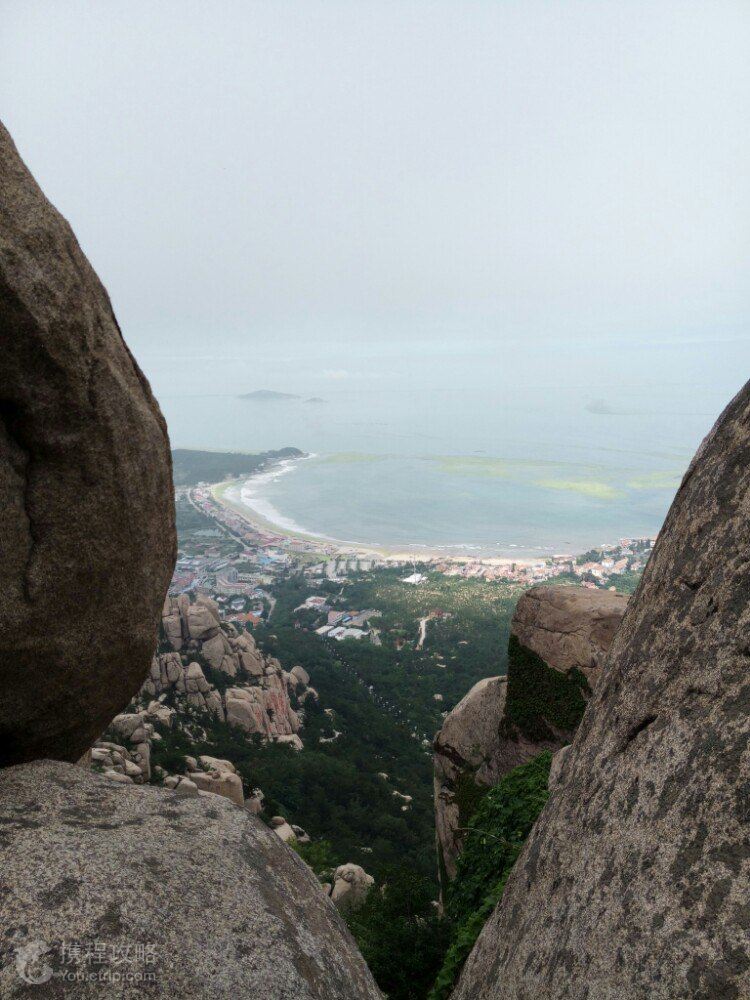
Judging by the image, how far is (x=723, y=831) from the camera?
8.91 feet

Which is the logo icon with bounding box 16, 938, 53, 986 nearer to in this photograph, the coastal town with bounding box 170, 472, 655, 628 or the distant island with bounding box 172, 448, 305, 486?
the coastal town with bounding box 170, 472, 655, 628

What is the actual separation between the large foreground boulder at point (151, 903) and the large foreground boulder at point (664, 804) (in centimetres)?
141

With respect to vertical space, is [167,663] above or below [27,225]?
below

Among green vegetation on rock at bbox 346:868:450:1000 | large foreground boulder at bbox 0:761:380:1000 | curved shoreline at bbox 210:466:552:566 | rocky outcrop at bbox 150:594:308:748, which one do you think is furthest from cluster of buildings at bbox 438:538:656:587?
large foreground boulder at bbox 0:761:380:1000

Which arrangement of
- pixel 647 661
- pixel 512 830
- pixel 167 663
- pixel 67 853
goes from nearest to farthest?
pixel 647 661 → pixel 67 853 → pixel 512 830 → pixel 167 663

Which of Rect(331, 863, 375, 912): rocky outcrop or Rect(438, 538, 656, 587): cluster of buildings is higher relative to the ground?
Rect(438, 538, 656, 587): cluster of buildings

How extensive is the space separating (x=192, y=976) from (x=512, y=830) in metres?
5.68

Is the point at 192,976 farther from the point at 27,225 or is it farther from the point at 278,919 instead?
the point at 27,225

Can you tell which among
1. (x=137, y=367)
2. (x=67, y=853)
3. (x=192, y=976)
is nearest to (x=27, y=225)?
(x=137, y=367)

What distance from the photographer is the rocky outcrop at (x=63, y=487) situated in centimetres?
459

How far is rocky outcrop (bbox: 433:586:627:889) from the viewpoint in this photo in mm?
11352

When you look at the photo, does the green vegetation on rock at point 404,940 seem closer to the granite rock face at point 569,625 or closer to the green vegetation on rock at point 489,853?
the green vegetation on rock at point 489,853

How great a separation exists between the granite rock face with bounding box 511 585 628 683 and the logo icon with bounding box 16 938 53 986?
964cm

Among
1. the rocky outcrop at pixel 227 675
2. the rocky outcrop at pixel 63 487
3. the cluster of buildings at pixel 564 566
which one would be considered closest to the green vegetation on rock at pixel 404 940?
the rocky outcrop at pixel 63 487
